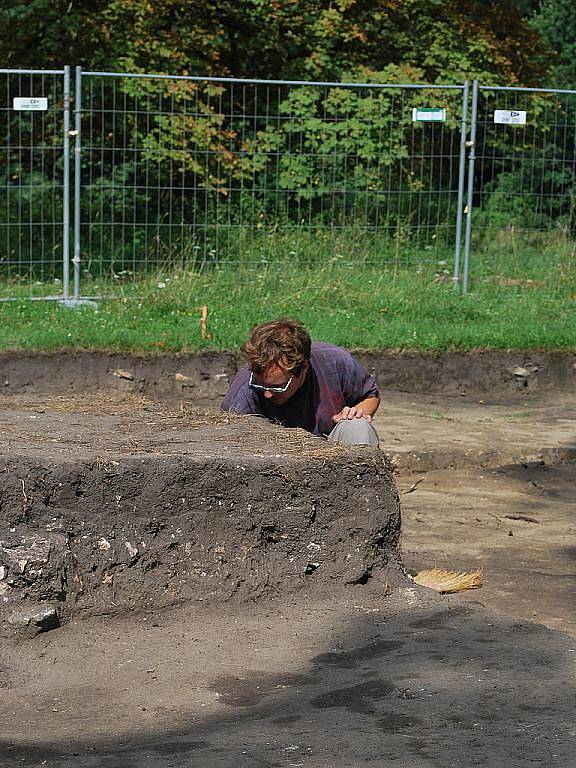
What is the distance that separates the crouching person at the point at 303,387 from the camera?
4.95 meters

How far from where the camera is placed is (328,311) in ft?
35.2

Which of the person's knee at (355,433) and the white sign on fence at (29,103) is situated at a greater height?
the white sign on fence at (29,103)

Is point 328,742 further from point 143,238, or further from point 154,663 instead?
point 143,238

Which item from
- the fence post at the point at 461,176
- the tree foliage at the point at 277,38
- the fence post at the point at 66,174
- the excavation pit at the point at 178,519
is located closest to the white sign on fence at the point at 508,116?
the fence post at the point at 461,176

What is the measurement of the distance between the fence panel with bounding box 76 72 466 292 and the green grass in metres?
0.35

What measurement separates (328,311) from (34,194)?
4.53m

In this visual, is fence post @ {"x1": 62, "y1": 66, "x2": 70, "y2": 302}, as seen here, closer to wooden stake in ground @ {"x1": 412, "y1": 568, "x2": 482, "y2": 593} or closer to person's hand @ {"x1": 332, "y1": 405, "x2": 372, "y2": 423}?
person's hand @ {"x1": 332, "y1": 405, "x2": 372, "y2": 423}

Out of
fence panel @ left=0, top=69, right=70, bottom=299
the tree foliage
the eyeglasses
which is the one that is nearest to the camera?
the eyeglasses

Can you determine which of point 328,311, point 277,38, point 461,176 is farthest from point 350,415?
point 277,38

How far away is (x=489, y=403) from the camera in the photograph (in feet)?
31.1

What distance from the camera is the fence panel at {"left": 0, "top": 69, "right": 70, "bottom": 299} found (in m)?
10.7

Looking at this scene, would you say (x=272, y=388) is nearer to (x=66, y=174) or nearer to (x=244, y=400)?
(x=244, y=400)

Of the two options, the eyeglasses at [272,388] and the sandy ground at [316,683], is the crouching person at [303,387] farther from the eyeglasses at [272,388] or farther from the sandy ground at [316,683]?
the sandy ground at [316,683]

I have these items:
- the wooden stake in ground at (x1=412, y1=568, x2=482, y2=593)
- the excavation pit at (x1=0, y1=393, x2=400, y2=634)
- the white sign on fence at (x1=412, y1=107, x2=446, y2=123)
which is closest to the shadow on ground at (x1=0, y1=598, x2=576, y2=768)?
the excavation pit at (x1=0, y1=393, x2=400, y2=634)
